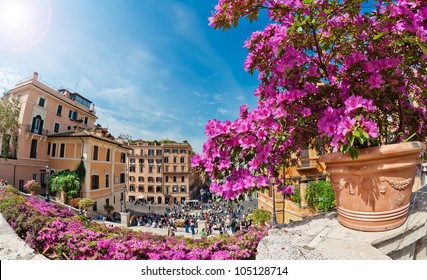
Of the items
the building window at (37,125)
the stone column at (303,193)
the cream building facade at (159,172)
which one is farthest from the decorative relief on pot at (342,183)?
the cream building facade at (159,172)

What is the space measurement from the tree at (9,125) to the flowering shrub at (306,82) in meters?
24.5

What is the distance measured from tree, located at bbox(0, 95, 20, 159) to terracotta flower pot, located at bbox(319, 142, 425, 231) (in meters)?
25.4

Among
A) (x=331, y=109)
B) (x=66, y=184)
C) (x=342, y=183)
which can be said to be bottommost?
(x=66, y=184)

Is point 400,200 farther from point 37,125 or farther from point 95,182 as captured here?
point 37,125

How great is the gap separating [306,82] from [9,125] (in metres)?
25.3

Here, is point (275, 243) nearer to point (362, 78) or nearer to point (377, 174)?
point (377, 174)

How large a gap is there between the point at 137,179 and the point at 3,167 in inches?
1441

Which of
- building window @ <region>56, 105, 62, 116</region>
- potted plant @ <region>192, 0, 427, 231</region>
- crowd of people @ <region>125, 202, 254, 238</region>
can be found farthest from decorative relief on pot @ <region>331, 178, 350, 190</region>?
building window @ <region>56, 105, 62, 116</region>

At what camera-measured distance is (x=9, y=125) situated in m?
19.1

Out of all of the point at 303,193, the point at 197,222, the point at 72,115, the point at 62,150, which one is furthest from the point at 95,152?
the point at 303,193

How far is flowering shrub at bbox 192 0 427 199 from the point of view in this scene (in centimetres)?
156

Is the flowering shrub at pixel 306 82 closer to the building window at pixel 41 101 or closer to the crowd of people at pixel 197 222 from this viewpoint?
the crowd of people at pixel 197 222
